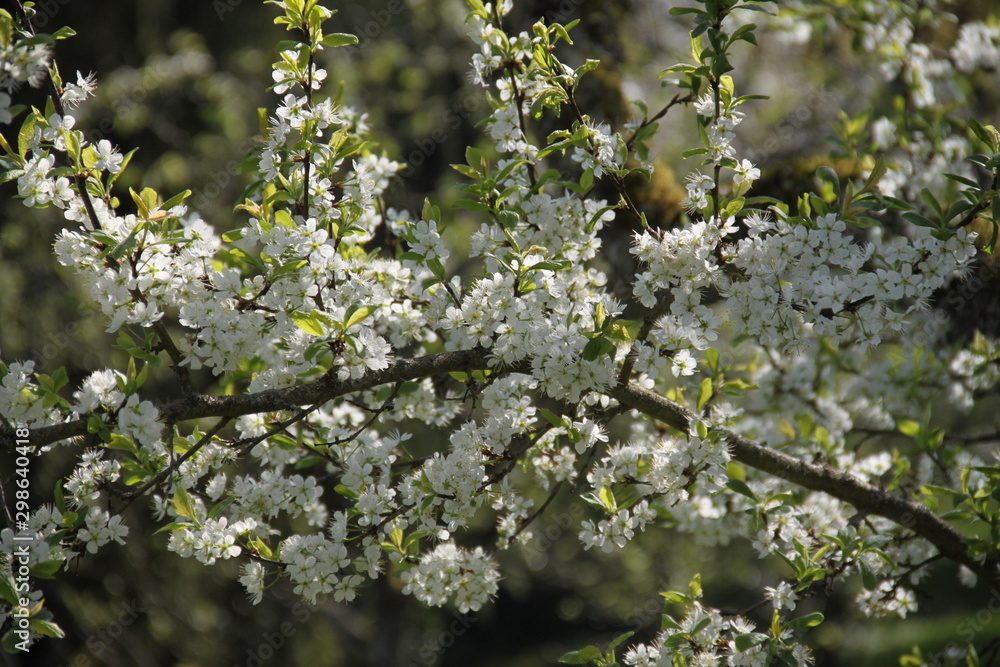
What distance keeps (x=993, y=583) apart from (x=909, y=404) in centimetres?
93

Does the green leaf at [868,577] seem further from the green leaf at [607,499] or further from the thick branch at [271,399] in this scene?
the thick branch at [271,399]

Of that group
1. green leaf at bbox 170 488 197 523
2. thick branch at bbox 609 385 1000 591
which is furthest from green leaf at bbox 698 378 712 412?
green leaf at bbox 170 488 197 523

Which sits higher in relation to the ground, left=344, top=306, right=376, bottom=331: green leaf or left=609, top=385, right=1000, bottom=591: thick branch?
left=609, top=385, right=1000, bottom=591: thick branch

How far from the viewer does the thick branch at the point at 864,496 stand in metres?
2.12

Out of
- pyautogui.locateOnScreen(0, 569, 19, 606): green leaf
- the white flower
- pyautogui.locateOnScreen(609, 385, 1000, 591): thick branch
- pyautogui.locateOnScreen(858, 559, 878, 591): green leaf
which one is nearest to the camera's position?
Result: pyautogui.locateOnScreen(0, 569, 19, 606): green leaf

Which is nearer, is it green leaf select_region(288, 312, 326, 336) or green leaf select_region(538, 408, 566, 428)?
green leaf select_region(288, 312, 326, 336)

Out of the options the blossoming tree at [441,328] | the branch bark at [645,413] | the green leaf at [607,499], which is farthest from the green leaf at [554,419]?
the green leaf at [607,499]

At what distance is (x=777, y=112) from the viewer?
225 inches

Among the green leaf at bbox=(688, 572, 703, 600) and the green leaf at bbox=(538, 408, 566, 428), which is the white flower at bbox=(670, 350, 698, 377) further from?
the green leaf at bbox=(688, 572, 703, 600)

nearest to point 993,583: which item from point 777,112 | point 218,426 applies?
point 218,426

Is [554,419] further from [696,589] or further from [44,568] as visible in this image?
[44,568]

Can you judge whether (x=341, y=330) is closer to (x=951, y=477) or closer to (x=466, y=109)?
(x=951, y=477)

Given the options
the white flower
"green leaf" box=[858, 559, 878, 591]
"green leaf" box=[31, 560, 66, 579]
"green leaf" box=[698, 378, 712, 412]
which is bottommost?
"green leaf" box=[31, 560, 66, 579]

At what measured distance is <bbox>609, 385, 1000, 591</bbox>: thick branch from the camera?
2.12 metres
